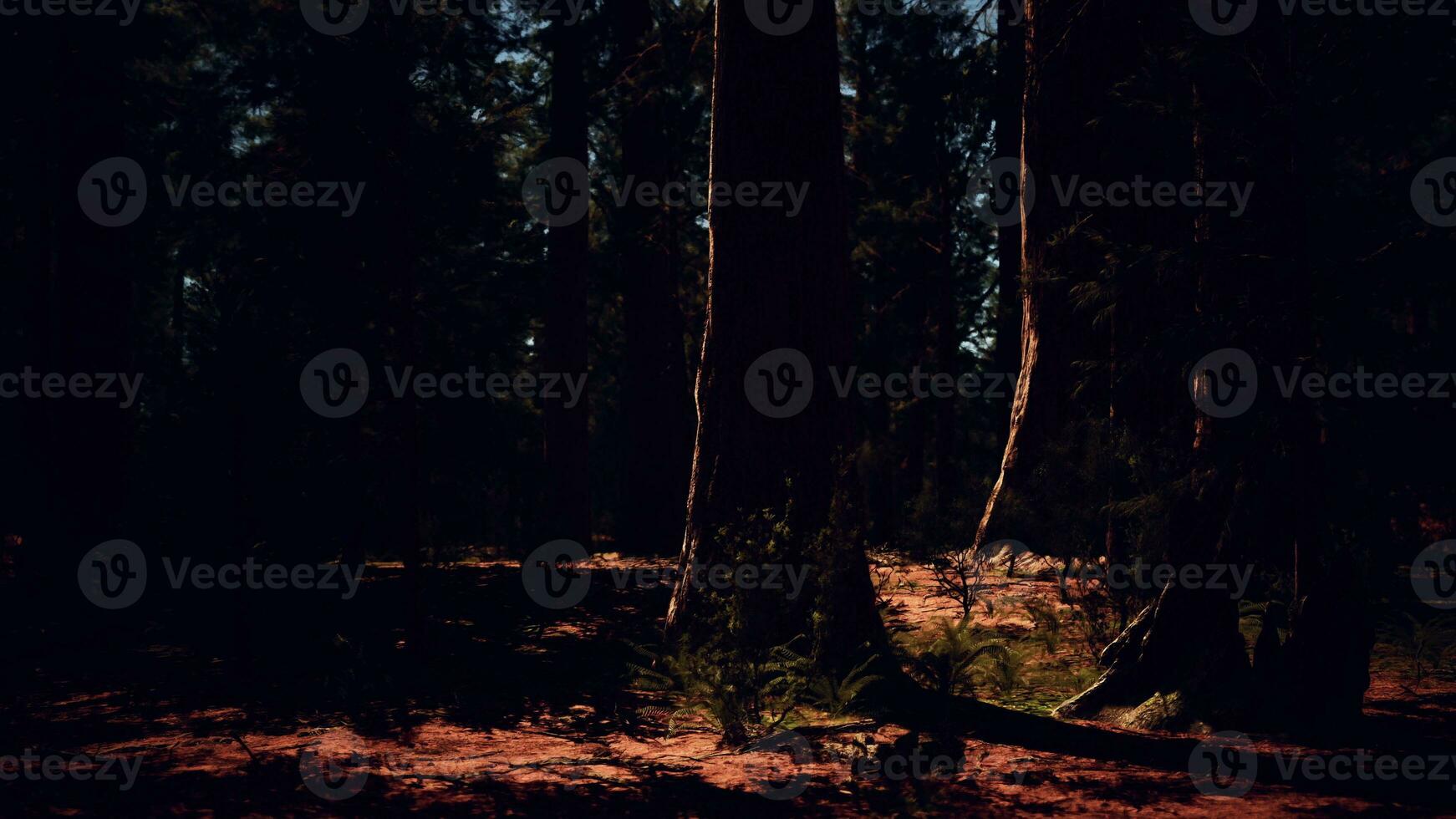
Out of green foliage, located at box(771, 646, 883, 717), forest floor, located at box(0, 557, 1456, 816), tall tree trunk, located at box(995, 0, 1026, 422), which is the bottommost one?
forest floor, located at box(0, 557, 1456, 816)

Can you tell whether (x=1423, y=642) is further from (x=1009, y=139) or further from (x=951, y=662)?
(x=1009, y=139)

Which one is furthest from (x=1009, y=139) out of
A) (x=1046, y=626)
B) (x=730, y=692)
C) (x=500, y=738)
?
(x=500, y=738)

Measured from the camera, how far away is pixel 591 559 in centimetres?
1550

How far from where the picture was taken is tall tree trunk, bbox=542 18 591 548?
16594 mm

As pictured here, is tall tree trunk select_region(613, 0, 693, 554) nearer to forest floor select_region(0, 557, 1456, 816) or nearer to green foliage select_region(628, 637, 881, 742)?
forest floor select_region(0, 557, 1456, 816)

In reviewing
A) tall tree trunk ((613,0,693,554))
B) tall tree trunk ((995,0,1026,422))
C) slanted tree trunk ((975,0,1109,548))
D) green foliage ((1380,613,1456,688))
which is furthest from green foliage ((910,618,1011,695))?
tall tree trunk ((995,0,1026,422))

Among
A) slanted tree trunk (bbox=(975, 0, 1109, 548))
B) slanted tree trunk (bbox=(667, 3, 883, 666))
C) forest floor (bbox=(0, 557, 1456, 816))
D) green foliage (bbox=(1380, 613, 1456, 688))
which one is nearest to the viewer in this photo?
forest floor (bbox=(0, 557, 1456, 816))

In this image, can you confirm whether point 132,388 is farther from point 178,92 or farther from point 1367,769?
point 1367,769

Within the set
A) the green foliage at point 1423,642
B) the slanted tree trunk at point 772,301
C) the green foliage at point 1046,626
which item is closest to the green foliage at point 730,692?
the slanted tree trunk at point 772,301

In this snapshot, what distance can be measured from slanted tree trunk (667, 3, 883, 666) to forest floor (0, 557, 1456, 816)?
1630 mm

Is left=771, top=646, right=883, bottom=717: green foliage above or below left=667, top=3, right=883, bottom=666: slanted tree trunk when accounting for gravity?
below

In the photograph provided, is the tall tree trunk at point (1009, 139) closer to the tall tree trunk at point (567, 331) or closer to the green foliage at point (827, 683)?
the tall tree trunk at point (567, 331)

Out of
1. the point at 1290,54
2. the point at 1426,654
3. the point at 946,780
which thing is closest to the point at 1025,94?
the point at 1290,54

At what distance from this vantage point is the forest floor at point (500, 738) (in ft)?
17.6
